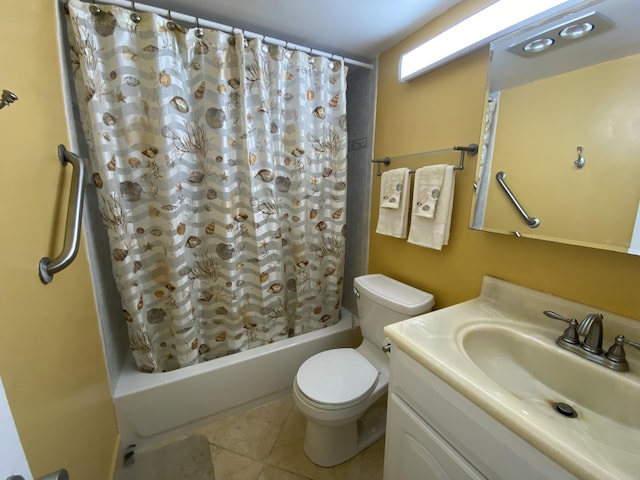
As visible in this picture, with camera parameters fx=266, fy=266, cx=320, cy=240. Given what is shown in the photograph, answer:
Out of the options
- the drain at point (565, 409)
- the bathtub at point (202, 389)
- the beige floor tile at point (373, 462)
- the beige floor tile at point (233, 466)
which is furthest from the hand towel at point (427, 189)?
the beige floor tile at point (233, 466)

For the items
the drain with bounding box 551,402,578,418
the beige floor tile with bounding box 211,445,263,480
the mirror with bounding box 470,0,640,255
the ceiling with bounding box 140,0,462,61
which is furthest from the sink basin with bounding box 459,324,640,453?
the ceiling with bounding box 140,0,462,61

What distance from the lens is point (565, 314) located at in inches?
34.9

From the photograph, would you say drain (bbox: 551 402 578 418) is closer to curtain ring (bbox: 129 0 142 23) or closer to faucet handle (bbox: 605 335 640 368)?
faucet handle (bbox: 605 335 640 368)

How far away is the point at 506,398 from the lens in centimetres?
58

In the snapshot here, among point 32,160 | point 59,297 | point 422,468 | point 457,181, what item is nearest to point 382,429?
point 422,468

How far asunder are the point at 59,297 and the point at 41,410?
0.30m

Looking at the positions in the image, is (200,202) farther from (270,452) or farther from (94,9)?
(270,452)

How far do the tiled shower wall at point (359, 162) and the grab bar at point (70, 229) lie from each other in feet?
4.67

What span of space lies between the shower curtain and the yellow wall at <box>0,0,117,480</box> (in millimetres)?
216

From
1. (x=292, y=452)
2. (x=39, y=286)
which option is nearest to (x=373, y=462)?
(x=292, y=452)

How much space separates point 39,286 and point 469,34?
1634mm

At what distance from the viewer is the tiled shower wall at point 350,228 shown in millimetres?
1208

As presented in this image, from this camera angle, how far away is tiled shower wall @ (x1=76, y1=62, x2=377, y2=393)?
121cm

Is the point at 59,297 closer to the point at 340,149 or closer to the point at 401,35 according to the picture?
the point at 340,149
